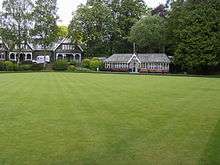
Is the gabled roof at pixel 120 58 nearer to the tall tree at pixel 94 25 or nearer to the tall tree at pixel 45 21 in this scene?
the tall tree at pixel 94 25

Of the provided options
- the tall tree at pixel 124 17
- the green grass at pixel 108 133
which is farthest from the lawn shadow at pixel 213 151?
the tall tree at pixel 124 17

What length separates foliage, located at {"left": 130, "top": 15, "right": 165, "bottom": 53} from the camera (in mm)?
84875

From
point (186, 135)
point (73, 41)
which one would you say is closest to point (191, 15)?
point (73, 41)

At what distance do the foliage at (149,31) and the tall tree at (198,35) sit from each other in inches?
383

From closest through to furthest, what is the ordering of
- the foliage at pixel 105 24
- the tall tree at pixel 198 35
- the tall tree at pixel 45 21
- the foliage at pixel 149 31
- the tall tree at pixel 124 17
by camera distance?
the tall tree at pixel 198 35, the foliage at pixel 149 31, the tall tree at pixel 45 21, the foliage at pixel 105 24, the tall tree at pixel 124 17

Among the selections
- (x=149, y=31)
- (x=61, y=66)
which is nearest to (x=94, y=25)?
(x=61, y=66)

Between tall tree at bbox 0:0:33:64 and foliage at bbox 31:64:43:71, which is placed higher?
tall tree at bbox 0:0:33:64

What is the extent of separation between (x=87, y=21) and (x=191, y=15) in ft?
88.2

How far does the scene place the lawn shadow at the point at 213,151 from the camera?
31.8 ft

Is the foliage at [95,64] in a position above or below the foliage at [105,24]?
below

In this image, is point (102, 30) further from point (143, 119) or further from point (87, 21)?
point (143, 119)

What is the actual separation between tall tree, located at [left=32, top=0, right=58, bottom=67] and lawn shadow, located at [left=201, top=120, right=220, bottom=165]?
7987 centimetres

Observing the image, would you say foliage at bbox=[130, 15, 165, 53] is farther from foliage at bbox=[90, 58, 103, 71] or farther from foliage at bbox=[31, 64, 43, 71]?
foliage at bbox=[31, 64, 43, 71]

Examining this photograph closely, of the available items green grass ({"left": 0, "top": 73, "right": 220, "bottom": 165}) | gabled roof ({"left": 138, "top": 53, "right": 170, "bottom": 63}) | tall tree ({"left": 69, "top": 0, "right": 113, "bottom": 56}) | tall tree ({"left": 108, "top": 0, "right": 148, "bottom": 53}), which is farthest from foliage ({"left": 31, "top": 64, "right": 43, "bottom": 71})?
green grass ({"left": 0, "top": 73, "right": 220, "bottom": 165})
